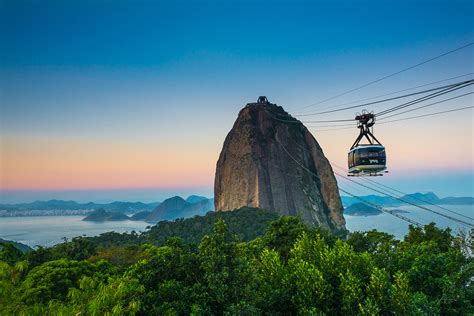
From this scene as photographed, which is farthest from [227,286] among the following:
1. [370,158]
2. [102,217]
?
[102,217]

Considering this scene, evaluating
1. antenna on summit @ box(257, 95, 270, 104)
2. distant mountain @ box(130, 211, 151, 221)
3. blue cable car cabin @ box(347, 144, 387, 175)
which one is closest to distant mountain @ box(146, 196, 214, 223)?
distant mountain @ box(130, 211, 151, 221)

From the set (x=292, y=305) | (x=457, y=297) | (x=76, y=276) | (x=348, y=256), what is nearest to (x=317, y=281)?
(x=292, y=305)

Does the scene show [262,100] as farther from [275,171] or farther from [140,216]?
[140,216]

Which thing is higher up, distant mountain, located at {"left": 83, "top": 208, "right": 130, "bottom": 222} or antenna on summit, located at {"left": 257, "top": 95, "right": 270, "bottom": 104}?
antenna on summit, located at {"left": 257, "top": 95, "right": 270, "bottom": 104}

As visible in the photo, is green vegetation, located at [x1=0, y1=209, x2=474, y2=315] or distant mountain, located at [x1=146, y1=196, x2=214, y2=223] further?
distant mountain, located at [x1=146, y1=196, x2=214, y2=223]

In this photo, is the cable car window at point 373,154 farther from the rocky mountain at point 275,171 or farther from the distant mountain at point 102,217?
the distant mountain at point 102,217

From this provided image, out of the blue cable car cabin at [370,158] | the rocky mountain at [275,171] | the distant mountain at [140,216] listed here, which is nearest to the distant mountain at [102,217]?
the distant mountain at [140,216]

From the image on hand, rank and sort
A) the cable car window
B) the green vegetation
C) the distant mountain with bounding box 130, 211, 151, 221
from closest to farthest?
the green vegetation
the cable car window
the distant mountain with bounding box 130, 211, 151, 221

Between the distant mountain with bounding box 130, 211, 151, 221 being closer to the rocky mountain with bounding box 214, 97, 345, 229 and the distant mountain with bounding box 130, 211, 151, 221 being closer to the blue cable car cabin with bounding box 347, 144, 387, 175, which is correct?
the rocky mountain with bounding box 214, 97, 345, 229

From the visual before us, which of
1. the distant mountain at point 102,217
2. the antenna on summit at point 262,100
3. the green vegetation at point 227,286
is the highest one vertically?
the antenna on summit at point 262,100
